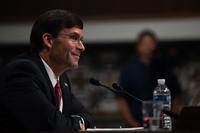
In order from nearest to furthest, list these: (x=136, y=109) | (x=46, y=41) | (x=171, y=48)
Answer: (x=46, y=41) → (x=136, y=109) → (x=171, y=48)

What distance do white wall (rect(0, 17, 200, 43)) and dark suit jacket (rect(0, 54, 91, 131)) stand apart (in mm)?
3370

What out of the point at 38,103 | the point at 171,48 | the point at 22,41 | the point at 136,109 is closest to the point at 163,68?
the point at 136,109

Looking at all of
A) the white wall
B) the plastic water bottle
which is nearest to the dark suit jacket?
the plastic water bottle

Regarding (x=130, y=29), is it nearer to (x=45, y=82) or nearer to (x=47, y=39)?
(x=47, y=39)

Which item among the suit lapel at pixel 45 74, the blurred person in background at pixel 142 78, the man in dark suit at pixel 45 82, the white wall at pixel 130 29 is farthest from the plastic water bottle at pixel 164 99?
the white wall at pixel 130 29

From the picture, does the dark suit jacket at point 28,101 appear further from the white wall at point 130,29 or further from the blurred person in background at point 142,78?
the white wall at point 130,29

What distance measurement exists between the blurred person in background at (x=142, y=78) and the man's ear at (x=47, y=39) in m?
1.93

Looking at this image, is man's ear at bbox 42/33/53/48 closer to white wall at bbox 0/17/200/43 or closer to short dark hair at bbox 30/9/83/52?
short dark hair at bbox 30/9/83/52

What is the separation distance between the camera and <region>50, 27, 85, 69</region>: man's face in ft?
9.32

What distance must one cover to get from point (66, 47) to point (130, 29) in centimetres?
320

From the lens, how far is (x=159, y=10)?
6031mm

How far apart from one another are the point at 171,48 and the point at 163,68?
1.14 meters

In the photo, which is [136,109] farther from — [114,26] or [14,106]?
[14,106]

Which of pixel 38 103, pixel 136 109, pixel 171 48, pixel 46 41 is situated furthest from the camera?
pixel 171 48
